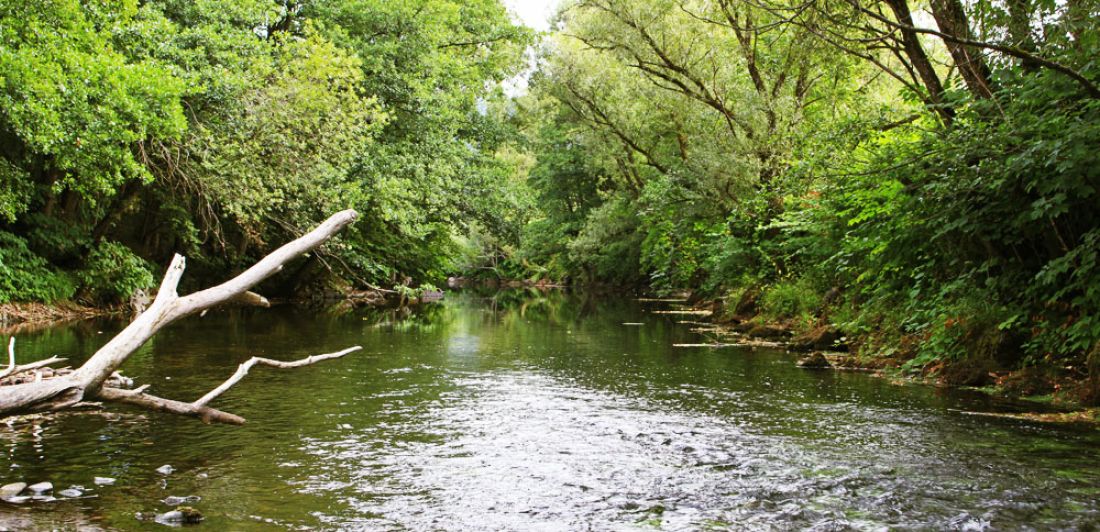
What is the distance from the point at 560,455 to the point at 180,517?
288cm

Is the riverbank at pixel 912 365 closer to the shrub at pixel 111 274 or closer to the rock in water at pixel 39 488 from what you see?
the rock in water at pixel 39 488

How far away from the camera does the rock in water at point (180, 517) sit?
4.60 meters

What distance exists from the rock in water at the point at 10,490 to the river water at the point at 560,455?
10.1 inches

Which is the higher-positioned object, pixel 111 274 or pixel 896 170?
pixel 896 170

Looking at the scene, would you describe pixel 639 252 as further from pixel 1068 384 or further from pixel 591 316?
pixel 1068 384

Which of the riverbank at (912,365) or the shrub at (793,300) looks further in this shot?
the shrub at (793,300)

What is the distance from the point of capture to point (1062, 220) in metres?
9.25

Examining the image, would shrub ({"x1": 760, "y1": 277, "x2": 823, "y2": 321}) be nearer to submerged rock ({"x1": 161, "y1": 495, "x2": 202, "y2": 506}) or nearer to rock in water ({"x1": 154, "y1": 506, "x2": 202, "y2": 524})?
submerged rock ({"x1": 161, "y1": 495, "x2": 202, "y2": 506})

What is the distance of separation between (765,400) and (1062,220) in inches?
157

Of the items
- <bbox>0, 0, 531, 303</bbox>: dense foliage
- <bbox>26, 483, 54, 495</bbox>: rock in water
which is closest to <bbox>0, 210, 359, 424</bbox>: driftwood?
<bbox>26, 483, 54, 495</bbox>: rock in water

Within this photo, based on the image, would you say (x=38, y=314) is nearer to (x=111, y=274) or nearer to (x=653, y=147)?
(x=111, y=274)

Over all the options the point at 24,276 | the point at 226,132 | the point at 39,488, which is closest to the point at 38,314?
the point at 24,276

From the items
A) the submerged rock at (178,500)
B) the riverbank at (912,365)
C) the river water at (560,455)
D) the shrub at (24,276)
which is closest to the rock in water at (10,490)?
the river water at (560,455)

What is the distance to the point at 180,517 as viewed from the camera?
4637 mm
